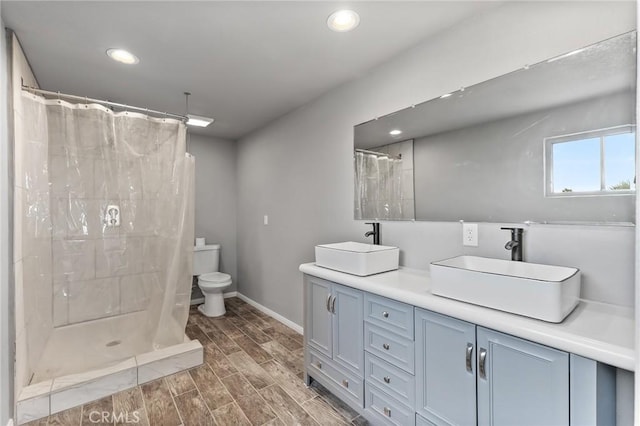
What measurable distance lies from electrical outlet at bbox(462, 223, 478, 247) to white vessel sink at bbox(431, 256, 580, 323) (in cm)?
16

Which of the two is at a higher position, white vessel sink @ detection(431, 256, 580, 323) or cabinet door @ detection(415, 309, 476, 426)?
white vessel sink @ detection(431, 256, 580, 323)

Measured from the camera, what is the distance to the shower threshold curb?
1707mm

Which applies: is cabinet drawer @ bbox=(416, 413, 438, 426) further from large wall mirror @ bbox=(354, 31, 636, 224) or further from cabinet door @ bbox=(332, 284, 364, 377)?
large wall mirror @ bbox=(354, 31, 636, 224)

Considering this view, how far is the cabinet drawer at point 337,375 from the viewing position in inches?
64.3

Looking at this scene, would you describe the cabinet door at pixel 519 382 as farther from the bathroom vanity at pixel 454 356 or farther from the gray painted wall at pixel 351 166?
the gray painted wall at pixel 351 166

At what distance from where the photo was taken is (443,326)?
124 centimetres

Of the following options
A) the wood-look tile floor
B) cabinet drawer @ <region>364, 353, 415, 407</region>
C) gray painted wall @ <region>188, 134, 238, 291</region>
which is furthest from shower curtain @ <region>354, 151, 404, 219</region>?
gray painted wall @ <region>188, 134, 238, 291</region>

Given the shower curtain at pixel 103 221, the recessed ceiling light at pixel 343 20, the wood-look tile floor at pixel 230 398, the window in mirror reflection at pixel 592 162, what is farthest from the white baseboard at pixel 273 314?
the recessed ceiling light at pixel 343 20

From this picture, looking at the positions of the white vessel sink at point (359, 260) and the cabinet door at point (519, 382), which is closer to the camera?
the cabinet door at point (519, 382)

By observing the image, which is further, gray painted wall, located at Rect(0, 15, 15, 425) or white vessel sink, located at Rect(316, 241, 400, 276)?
white vessel sink, located at Rect(316, 241, 400, 276)

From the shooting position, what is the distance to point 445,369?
4.03 ft

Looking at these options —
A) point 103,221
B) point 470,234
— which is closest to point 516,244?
point 470,234

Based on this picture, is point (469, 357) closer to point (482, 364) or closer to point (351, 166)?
point (482, 364)

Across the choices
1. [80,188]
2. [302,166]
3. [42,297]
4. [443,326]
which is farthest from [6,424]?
[302,166]
